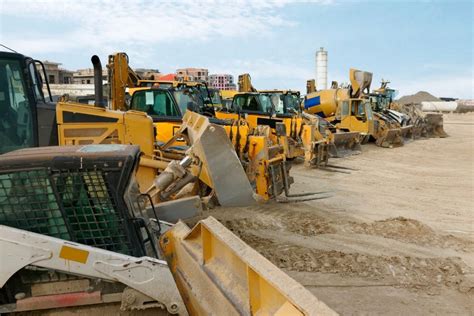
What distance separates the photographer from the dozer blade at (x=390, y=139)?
2114 centimetres

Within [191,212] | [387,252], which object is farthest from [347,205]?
[191,212]

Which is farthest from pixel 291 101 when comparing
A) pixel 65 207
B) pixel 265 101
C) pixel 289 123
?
pixel 65 207

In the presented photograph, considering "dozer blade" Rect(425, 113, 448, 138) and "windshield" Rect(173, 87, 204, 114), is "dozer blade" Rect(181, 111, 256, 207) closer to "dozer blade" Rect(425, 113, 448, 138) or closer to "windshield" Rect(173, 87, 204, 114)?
"windshield" Rect(173, 87, 204, 114)

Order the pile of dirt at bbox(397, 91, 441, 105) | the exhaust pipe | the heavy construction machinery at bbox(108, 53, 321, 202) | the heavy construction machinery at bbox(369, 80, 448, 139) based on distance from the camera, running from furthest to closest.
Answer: the pile of dirt at bbox(397, 91, 441, 105) < the heavy construction machinery at bbox(369, 80, 448, 139) < the heavy construction machinery at bbox(108, 53, 321, 202) < the exhaust pipe

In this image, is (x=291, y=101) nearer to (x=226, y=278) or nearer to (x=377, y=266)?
(x=377, y=266)

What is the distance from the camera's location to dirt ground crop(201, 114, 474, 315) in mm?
5086

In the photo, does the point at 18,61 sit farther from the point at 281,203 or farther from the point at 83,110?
the point at 281,203

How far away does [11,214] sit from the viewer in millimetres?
2730

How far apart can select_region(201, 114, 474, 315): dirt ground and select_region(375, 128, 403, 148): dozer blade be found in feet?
28.4

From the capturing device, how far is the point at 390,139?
70.7 ft

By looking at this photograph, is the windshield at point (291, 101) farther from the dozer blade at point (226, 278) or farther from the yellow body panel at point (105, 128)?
the dozer blade at point (226, 278)

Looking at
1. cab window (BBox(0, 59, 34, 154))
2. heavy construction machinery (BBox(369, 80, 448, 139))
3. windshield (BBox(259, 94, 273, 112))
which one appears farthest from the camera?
heavy construction machinery (BBox(369, 80, 448, 139))

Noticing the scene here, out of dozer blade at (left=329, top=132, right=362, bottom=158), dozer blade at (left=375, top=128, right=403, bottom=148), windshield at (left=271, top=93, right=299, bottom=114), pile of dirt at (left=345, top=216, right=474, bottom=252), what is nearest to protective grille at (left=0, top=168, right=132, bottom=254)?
pile of dirt at (left=345, top=216, right=474, bottom=252)

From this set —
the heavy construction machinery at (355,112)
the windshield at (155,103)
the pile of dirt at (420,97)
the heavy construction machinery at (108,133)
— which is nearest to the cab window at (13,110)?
the heavy construction machinery at (108,133)
